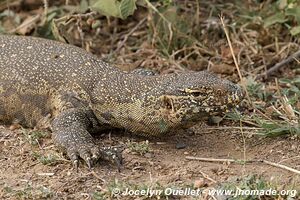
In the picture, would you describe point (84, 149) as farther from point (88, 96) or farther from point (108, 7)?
point (108, 7)

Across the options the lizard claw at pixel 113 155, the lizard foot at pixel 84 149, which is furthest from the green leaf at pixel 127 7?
the lizard claw at pixel 113 155

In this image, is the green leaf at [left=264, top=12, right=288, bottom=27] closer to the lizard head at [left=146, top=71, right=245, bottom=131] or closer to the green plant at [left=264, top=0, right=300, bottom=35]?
the green plant at [left=264, top=0, right=300, bottom=35]

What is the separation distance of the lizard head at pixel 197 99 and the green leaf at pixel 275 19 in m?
2.07

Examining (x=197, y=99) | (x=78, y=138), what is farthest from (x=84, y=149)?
(x=197, y=99)

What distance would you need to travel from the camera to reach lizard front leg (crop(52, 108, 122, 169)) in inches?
229

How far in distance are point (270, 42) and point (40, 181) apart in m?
3.55

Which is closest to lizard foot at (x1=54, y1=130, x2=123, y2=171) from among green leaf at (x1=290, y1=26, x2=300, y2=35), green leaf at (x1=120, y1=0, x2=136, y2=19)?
green leaf at (x1=120, y1=0, x2=136, y2=19)

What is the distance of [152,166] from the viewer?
582 cm

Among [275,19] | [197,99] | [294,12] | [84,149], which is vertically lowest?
[84,149]

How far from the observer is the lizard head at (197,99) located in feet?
19.6

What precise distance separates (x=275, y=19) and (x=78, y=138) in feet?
9.75

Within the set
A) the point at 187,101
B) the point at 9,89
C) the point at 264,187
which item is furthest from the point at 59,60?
the point at 264,187

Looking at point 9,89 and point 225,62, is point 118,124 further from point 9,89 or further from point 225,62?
point 225,62

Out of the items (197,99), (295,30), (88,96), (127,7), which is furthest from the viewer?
(295,30)
